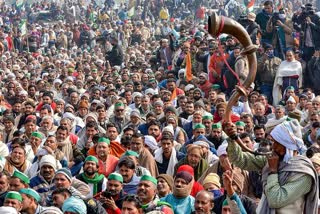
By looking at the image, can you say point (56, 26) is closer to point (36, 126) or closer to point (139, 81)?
point (139, 81)

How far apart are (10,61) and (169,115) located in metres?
11.7

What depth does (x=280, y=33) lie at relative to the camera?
17.1m

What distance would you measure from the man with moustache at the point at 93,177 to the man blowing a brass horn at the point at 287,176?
347 cm

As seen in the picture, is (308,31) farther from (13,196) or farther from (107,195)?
(13,196)

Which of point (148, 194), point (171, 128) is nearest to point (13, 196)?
point (148, 194)

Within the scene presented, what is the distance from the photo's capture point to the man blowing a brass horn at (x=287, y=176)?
235 inches

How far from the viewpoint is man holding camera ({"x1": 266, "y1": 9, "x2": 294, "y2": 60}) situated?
17.0 metres

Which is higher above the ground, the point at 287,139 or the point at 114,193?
the point at 287,139

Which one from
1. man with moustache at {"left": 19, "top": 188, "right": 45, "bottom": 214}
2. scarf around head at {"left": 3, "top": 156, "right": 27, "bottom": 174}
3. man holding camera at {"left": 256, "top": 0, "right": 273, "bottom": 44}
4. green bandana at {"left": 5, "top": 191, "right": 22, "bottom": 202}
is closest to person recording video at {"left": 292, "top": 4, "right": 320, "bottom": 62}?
man holding camera at {"left": 256, "top": 0, "right": 273, "bottom": 44}

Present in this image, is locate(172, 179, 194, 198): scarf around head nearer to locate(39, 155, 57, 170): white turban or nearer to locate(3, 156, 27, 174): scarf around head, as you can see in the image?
locate(39, 155, 57, 170): white turban

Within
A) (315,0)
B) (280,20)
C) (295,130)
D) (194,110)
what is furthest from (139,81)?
(315,0)

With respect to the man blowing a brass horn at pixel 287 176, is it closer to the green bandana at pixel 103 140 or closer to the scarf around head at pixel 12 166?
the scarf around head at pixel 12 166

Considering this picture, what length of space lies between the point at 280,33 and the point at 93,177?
334 inches

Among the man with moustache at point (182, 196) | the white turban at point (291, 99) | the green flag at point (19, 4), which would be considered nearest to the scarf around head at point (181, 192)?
the man with moustache at point (182, 196)
